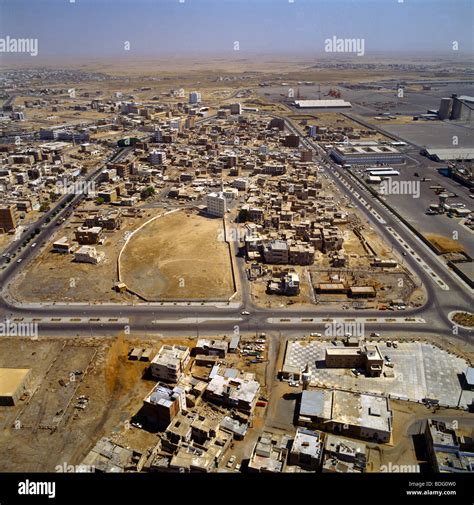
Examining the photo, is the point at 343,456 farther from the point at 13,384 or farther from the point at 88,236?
the point at 88,236

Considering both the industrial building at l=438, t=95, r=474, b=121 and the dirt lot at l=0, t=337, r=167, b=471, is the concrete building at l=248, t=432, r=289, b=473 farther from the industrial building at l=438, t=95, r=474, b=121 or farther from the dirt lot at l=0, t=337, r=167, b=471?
the industrial building at l=438, t=95, r=474, b=121

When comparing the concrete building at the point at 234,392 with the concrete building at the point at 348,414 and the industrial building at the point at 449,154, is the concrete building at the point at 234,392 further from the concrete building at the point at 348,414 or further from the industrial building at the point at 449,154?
the industrial building at the point at 449,154

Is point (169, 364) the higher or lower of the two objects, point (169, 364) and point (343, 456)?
the higher

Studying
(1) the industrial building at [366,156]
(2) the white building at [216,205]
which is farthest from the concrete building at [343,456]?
(1) the industrial building at [366,156]

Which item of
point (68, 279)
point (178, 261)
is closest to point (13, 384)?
point (68, 279)

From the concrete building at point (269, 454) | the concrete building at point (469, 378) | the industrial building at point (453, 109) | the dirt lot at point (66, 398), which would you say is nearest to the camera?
the concrete building at point (269, 454)

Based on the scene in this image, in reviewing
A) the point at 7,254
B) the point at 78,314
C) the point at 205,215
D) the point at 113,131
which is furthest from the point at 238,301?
the point at 113,131
